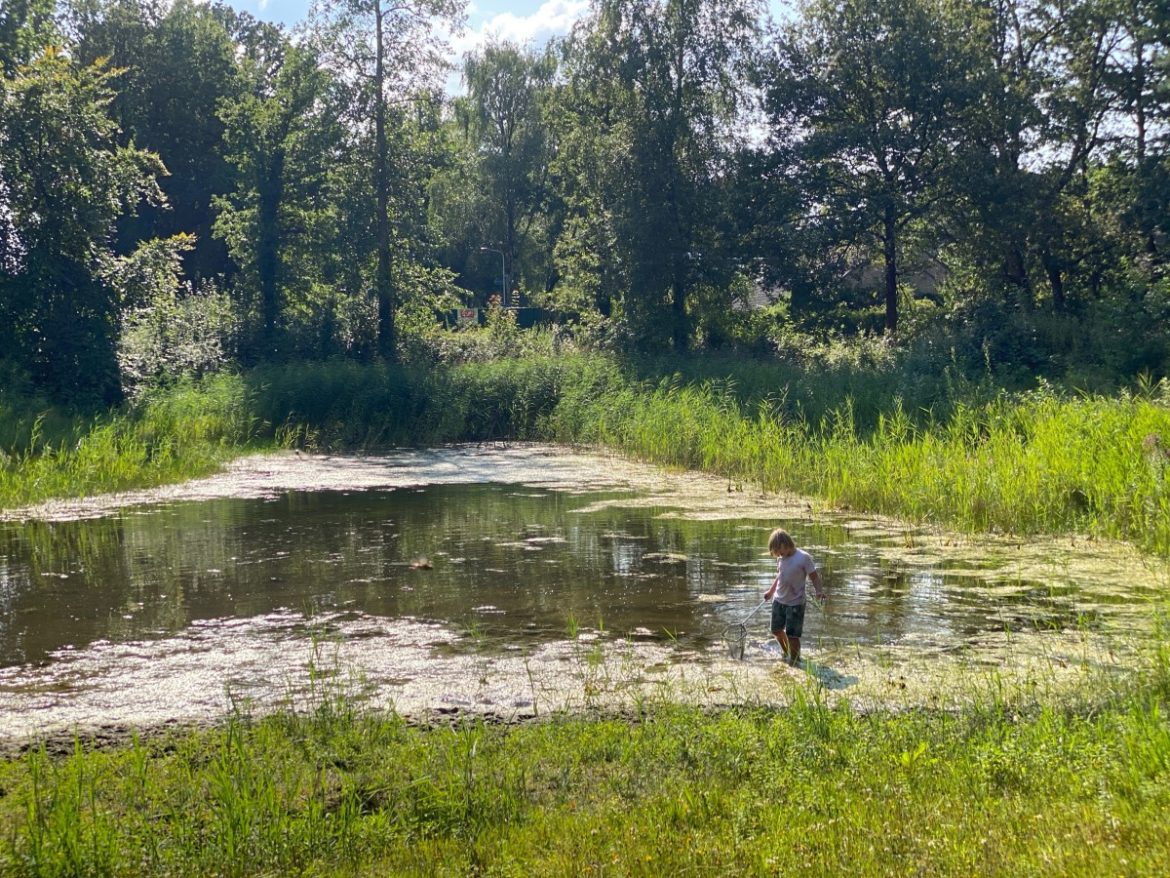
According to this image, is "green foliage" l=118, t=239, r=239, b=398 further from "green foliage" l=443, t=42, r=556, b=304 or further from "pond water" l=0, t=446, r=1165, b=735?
"green foliage" l=443, t=42, r=556, b=304

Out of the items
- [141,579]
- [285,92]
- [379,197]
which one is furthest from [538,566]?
[285,92]

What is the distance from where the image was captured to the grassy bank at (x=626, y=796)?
4.14 metres

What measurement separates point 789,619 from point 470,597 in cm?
309

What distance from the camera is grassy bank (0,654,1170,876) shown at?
13.6 feet

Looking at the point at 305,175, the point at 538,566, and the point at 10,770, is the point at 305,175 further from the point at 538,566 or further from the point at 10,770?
the point at 10,770

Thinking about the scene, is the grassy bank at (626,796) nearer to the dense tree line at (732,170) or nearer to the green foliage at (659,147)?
the dense tree line at (732,170)

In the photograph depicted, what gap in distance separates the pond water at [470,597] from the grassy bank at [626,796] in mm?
1042

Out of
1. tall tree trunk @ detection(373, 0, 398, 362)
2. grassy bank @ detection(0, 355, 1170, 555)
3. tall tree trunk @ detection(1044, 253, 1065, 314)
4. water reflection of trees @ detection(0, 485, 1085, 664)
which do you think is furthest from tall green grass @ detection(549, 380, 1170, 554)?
tall tree trunk @ detection(373, 0, 398, 362)

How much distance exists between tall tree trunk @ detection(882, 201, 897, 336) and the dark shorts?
27.4m

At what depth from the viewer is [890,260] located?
34.6m

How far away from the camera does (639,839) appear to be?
4.40m

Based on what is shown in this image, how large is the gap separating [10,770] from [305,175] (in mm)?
32599

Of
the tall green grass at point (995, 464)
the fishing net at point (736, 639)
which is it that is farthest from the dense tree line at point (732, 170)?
the fishing net at point (736, 639)

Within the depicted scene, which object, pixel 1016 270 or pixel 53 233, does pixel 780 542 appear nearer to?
pixel 53 233
